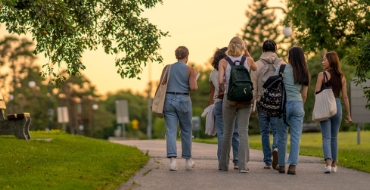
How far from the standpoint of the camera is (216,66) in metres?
12.8

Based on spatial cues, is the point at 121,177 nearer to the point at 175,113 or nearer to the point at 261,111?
the point at 175,113

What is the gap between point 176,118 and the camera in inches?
501

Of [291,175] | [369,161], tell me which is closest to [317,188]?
[291,175]

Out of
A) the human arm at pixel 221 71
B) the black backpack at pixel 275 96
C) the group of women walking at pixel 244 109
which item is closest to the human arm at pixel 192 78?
the group of women walking at pixel 244 109

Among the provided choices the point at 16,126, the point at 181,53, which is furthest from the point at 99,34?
the point at 181,53

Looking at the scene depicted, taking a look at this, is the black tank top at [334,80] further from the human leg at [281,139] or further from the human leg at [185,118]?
the human leg at [185,118]

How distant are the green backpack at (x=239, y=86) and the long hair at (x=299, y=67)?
0.68 meters

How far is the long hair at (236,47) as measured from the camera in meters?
12.1

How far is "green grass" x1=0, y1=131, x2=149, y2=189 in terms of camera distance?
10250mm

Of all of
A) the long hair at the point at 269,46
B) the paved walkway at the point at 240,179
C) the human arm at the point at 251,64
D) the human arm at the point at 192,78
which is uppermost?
the long hair at the point at 269,46

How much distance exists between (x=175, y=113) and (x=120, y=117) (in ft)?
179

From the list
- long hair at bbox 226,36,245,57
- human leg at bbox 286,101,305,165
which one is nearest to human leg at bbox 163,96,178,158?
long hair at bbox 226,36,245,57

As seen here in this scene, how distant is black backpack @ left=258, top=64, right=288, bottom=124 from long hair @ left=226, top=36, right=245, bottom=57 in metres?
0.59

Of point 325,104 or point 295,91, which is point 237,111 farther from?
point 325,104
